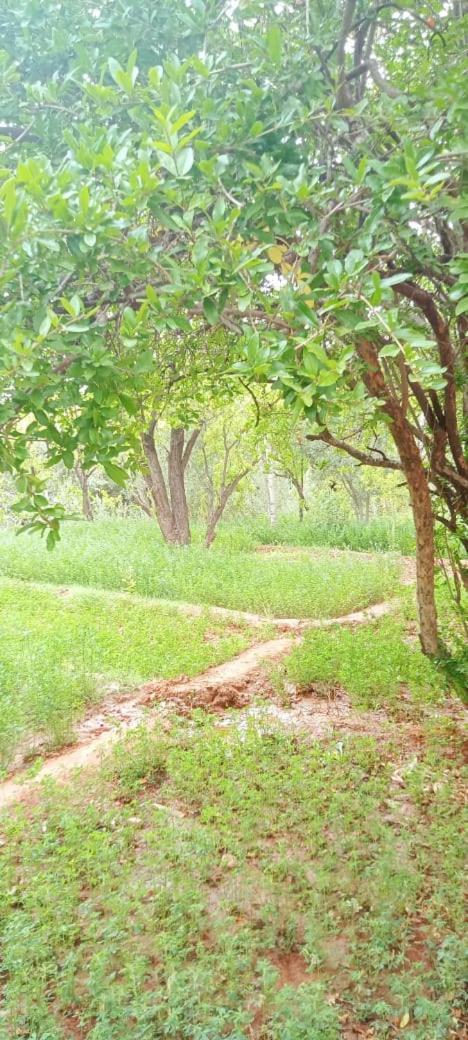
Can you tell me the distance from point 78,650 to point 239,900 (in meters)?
4.61

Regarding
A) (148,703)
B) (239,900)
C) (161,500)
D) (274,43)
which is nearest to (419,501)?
(148,703)

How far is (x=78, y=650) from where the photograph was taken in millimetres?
7410

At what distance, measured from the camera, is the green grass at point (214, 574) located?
10.1 meters

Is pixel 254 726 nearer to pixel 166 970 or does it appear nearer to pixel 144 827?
pixel 144 827

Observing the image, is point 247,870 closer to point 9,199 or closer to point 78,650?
point 9,199

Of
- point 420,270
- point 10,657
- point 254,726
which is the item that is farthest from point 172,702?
point 420,270

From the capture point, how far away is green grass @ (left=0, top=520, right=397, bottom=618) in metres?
10.1

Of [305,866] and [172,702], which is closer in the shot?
[305,866]

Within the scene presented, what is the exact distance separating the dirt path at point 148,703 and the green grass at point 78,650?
0.17 m

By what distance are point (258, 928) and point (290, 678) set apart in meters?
3.41

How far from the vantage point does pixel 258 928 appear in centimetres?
307

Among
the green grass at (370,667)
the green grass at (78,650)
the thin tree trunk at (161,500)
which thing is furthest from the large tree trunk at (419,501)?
the thin tree trunk at (161,500)

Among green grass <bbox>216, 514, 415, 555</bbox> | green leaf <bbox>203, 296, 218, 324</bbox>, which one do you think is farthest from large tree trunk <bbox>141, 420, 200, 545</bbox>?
green leaf <bbox>203, 296, 218, 324</bbox>

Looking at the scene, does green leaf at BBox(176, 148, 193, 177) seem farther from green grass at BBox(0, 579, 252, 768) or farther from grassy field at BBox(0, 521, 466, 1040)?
green grass at BBox(0, 579, 252, 768)
